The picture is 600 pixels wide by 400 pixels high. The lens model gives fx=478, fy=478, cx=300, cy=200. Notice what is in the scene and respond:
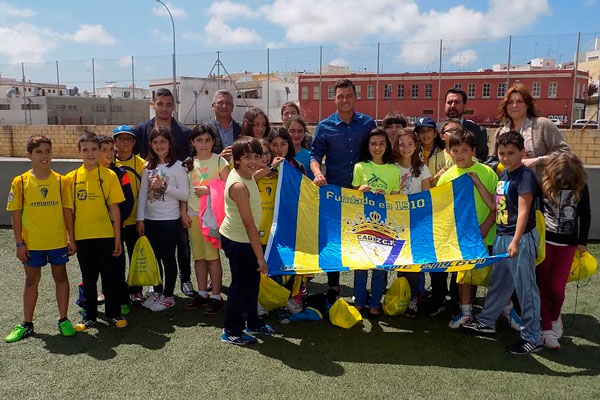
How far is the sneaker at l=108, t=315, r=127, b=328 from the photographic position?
428 cm

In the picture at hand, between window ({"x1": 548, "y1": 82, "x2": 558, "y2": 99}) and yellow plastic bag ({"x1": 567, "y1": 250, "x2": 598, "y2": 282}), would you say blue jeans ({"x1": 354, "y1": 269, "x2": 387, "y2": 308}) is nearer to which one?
yellow plastic bag ({"x1": 567, "y1": 250, "x2": 598, "y2": 282})

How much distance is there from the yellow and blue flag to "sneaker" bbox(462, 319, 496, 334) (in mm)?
625

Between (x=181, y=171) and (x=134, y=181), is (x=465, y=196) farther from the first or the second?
(x=134, y=181)

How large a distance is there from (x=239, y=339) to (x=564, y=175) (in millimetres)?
2880

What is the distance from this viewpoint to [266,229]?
4.34 meters

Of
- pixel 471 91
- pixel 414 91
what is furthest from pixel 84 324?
pixel 471 91

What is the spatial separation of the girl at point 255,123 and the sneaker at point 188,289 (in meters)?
1.77

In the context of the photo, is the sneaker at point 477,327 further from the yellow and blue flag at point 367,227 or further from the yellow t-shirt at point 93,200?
the yellow t-shirt at point 93,200

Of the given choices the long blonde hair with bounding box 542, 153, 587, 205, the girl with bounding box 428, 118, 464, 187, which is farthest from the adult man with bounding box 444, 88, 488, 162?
the long blonde hair with bounding box 542, 153, 587, 205

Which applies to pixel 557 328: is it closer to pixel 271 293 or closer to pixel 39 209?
pixel 271 293

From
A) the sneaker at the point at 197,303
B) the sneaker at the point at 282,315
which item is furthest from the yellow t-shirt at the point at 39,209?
the sneaker at the point at 282,315

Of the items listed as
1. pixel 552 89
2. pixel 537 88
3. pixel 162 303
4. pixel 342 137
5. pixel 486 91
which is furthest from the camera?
pixel 486 91

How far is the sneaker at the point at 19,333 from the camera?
3957 millimetres

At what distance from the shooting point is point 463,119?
4.93 metres
